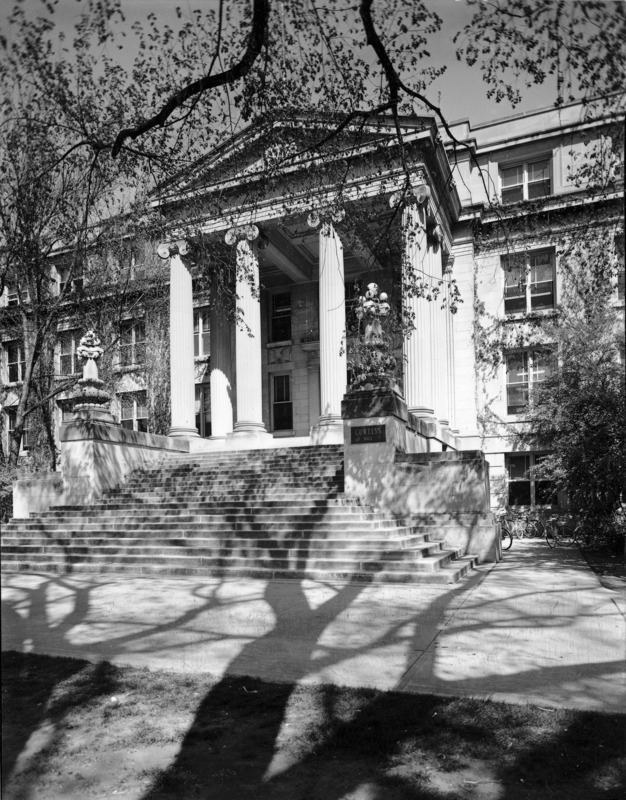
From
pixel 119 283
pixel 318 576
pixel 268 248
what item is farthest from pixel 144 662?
pixel 119 283

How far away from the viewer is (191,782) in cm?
337

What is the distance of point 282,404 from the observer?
30656mm

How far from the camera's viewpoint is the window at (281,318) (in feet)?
102

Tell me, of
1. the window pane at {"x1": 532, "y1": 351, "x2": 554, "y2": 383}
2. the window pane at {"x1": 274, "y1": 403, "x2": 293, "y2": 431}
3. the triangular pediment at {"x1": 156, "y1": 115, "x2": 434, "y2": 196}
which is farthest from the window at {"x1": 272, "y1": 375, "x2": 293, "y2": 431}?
the triangular pediment at {"x1": 156, "y1": 115, "x2": 434, "y2": 196}

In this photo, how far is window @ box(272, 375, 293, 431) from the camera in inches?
1195

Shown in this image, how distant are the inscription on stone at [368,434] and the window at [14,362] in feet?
67.6

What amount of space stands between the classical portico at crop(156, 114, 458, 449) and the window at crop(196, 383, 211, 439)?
132 inches

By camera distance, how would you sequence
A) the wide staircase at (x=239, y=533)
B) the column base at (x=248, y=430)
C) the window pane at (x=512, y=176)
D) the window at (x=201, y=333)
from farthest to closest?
the window at (x=201, y=333) → the window pane at (x=512, y=176) → the column base at (x=248, y=430) → the wide staircase at (x=239, y=533)

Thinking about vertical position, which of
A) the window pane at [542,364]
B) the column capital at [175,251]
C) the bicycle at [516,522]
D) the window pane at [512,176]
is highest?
the window pane at [512,176]

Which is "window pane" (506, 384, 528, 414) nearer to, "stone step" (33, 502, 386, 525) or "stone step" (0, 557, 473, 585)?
"stone step" (33, 502, 386, 525)

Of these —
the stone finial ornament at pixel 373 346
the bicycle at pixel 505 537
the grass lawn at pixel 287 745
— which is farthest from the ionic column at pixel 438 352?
the grass lawn at pixel 287 745

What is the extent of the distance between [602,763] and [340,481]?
41.6ft

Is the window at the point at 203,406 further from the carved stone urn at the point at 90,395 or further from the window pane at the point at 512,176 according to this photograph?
the window pane at the point at 512,176

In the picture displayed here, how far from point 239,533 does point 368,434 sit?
3782 millimetres
